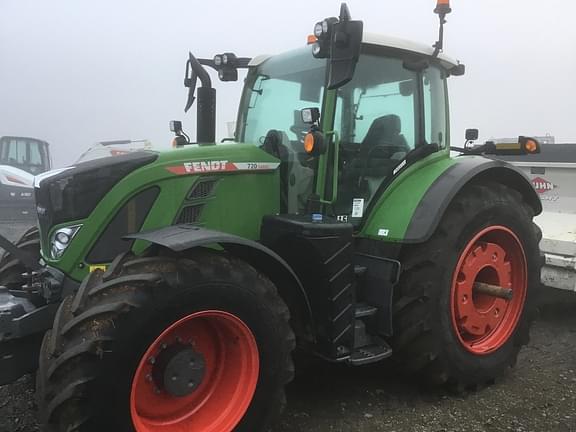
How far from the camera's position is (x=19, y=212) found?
11.9 m

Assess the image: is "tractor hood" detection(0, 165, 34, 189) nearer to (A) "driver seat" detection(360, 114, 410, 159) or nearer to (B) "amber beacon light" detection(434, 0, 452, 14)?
(A) "driver seat" detection(360, 114, 410, 159)

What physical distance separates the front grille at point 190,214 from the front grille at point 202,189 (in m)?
0.05

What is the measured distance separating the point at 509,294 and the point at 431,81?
1.46 metres

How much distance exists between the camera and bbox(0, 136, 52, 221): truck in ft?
39.1

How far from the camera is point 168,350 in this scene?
7.95 ft

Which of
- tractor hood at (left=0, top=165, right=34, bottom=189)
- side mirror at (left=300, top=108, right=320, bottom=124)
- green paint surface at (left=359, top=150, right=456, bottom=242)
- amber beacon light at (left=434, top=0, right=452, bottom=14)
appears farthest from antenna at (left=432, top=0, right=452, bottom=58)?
tractor hood at (left=0, top=165, right=34, bottom=189)

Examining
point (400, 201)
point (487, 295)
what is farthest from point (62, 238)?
point (487, 295)

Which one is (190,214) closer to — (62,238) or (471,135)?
(62,238)

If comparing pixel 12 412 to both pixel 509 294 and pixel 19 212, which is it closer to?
pixel 509 294

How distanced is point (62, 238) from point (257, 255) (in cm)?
97

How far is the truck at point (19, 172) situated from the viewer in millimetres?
11906

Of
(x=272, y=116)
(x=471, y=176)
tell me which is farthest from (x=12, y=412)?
(x=471, y=176)

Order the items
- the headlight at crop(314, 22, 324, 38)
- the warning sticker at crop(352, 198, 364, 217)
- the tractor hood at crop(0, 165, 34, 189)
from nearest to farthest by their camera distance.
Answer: the headlight at crop(314, 22, 324, 38) → the warning sticker at crop(352, 198, 364, 217) → the tractor hood at crop(0, 165, 34, 189)

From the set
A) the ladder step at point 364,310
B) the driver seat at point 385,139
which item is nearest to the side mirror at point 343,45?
the driver seat at point 385,139
